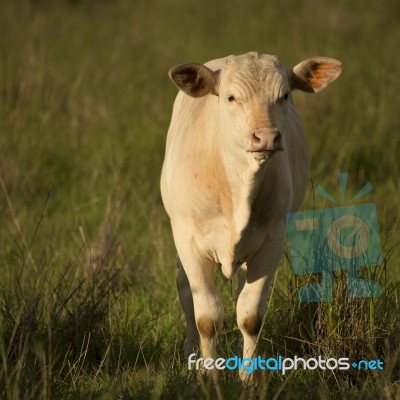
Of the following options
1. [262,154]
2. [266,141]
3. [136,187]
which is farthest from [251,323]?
[136,187]

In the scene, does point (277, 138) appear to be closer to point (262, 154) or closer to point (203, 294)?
point (262, 154)

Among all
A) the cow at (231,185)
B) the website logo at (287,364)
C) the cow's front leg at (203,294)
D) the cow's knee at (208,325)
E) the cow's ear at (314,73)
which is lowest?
the website logo at (287,364)

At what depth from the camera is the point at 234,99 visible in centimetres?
412

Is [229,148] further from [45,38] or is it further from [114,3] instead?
[114,3]

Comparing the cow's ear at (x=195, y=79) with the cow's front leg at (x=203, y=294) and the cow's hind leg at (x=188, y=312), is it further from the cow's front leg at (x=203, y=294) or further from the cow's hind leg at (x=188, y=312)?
the cow's hind leg at (x=188, y=312)

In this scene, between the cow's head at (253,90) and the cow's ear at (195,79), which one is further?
the cow's ear at (195,79)

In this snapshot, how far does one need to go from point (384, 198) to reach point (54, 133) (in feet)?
9.44

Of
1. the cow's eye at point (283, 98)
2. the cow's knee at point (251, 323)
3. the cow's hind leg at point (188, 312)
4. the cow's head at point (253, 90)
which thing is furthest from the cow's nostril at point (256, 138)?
the cow's hind leg at point (188, 312)

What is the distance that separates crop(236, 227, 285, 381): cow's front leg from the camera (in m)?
4.53

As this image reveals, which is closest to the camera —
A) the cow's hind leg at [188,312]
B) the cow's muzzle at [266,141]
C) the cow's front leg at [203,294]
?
the cow's muzzle at [266,141]

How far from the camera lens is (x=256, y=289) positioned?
457 cm

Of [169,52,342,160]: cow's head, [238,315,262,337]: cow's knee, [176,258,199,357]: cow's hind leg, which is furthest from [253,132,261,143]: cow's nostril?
[176,258,199,357]: cow's hind leg

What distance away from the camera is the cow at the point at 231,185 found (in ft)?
13.6

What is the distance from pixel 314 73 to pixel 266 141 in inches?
34.9
